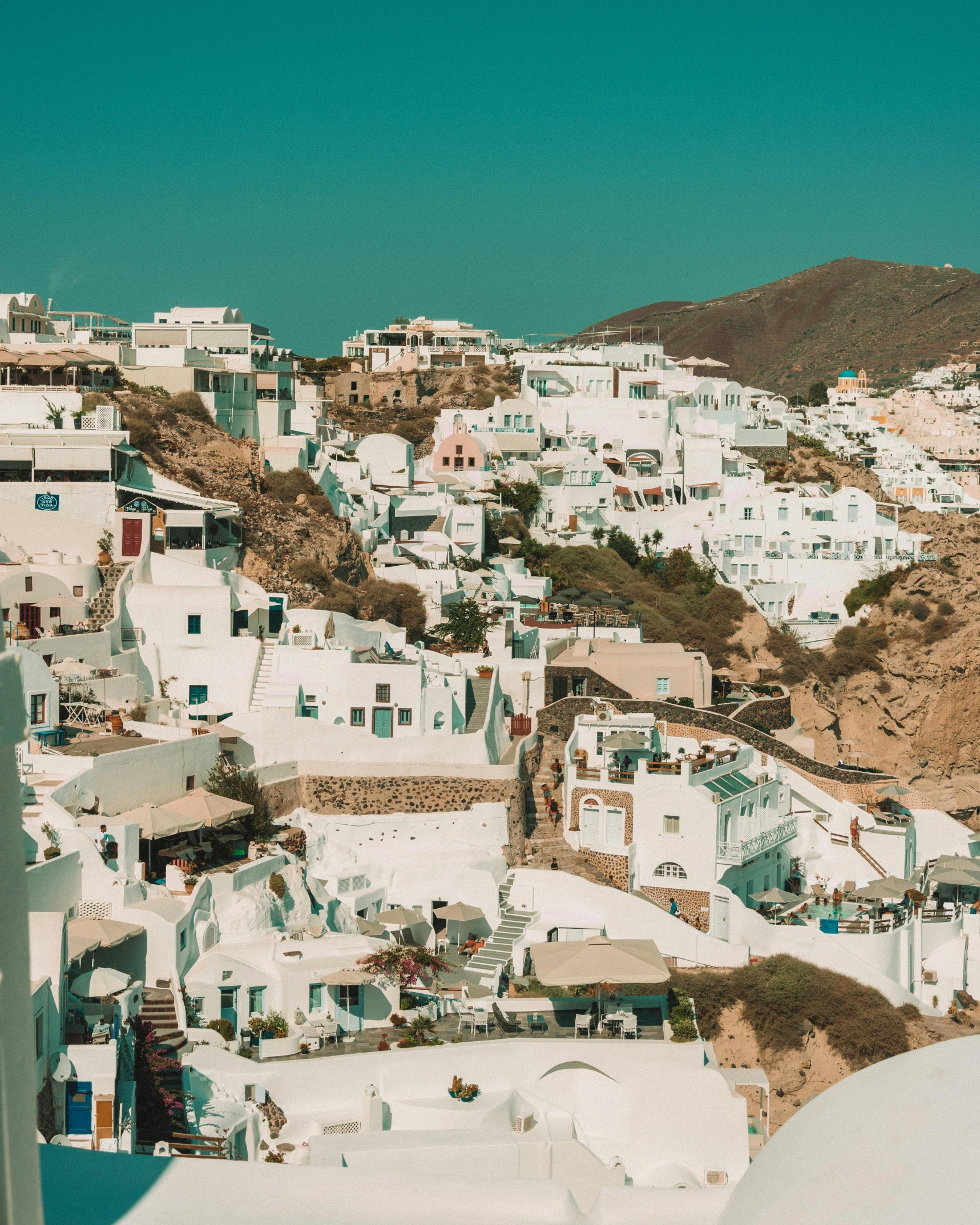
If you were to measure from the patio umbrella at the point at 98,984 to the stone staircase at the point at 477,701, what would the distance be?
1126cm

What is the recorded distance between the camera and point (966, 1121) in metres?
5.14

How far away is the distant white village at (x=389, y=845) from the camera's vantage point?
16.9 metres

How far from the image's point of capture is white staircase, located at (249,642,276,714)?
26.3m

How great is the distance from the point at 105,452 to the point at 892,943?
19.2m

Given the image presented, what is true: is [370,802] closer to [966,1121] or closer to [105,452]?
[105,452]

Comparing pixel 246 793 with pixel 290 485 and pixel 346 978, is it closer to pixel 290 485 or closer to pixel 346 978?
pixel 346 978

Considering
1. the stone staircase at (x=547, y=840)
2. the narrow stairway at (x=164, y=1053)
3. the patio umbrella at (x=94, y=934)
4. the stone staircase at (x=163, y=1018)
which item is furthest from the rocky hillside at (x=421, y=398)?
the narrow stairway at (x=164, y=1053)

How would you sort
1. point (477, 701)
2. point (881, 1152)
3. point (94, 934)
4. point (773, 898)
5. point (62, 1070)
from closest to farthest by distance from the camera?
point (881, 1152)
point (62, 1070)
point (94, 934)
point (773, 898)
point (477, 701)

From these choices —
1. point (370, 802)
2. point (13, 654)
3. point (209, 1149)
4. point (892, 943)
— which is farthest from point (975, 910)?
point (13, 654)

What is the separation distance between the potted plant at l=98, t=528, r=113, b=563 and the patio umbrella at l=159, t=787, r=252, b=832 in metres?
7.73

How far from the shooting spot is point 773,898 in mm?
27828

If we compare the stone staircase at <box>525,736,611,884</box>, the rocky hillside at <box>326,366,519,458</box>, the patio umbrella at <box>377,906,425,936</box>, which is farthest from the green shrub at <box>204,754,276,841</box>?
the rocky hillside at <box>326,366,519,458</box>

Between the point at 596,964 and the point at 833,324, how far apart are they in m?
153

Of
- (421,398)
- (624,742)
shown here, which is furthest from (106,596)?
(421,398)
